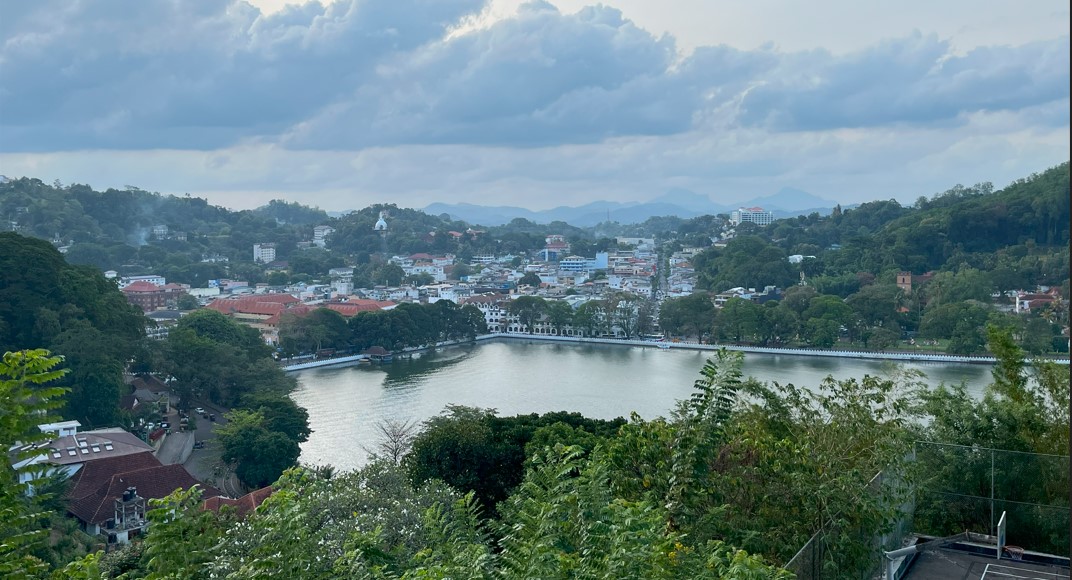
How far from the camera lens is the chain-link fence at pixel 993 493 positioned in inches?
116

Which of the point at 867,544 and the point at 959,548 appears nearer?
the point at 867,544

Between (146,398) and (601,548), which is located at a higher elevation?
(601,548)

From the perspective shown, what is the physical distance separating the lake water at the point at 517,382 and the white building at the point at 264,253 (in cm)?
1521

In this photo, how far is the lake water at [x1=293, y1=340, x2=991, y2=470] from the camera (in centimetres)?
1038

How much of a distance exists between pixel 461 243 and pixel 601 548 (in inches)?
1279

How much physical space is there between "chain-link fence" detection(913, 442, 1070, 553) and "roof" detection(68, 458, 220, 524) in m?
5.25

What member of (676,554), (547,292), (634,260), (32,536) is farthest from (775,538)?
(634,260)

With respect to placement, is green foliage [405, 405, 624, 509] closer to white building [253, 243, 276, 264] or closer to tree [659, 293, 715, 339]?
tree [659, 293, 715, 339]

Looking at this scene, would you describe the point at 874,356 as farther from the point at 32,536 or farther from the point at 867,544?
the point at 32,536

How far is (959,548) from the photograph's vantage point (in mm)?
2893

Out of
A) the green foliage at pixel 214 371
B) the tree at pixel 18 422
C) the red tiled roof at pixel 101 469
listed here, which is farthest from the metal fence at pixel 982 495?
the green foliage at pixel 214 371

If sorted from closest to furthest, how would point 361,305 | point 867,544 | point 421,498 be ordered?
1. point 867,544
2. point 421,498
3. point 361,305

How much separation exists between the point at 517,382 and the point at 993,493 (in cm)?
995

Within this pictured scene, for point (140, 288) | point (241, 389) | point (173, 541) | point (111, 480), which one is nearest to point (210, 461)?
point (111, 480)
